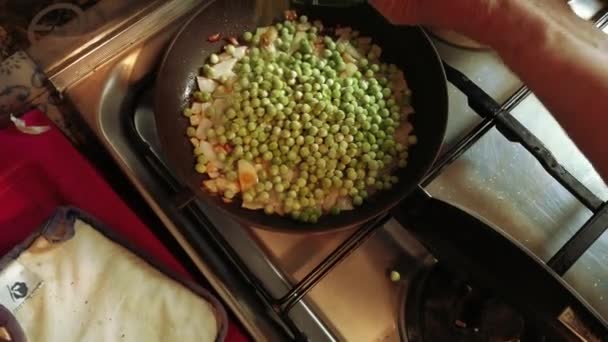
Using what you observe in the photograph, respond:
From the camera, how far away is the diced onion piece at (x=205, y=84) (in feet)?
2.67

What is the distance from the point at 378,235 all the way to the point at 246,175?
18cm

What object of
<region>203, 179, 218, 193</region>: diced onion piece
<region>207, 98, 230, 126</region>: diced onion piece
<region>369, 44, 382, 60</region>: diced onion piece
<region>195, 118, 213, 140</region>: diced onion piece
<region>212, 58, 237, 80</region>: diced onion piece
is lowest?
<region>203, 179, 218, 193</region>: diced onion piece

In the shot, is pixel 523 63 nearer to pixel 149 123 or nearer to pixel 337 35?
pixel 337 35

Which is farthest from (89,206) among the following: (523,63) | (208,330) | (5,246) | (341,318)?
(523,63)

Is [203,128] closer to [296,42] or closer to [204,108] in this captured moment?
[204,108]

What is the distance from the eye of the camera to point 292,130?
2.57 ft

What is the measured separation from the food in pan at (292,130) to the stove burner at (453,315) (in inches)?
5.1

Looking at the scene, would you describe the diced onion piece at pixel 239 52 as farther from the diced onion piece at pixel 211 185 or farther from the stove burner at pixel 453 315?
the stove burner at pixel 453 315

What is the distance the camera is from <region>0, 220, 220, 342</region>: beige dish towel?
71cm

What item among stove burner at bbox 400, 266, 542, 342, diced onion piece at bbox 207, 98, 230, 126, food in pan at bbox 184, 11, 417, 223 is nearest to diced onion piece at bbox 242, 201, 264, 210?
food in pan at bbox 184, 11, 417, 223

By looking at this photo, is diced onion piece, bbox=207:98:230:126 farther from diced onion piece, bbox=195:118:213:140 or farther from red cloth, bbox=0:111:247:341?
red cloth, bbox=0:111:247:341

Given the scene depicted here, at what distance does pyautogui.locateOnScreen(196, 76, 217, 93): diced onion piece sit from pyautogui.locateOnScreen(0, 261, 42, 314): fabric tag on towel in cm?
29

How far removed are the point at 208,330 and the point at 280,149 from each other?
0.23 meters

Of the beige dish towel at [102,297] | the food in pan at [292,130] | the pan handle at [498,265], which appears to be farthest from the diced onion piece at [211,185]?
the pan handle at [498,265]
